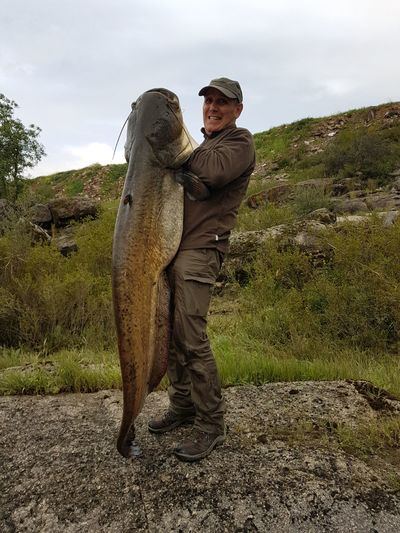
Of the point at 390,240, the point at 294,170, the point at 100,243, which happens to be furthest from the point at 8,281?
the point at 294,170

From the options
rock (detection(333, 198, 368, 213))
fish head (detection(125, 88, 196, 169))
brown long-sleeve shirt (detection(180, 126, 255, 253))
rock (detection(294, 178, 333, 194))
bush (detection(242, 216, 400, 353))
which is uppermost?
fish head (detection(125, 88, 196, 169))

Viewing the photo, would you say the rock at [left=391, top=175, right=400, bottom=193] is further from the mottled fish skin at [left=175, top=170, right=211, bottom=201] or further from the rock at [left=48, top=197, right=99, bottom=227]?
the mottled fish skin at [left=175, top=170, right=211, bottom=201]

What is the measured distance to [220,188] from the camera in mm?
2617

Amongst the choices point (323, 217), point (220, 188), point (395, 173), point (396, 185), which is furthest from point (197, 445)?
point (395, 173)

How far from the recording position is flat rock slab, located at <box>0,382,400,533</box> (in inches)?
82.4

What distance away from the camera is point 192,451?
8.50 feet

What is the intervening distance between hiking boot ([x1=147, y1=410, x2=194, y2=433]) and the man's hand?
1.51 metres

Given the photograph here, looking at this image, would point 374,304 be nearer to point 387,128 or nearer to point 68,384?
point 68,384

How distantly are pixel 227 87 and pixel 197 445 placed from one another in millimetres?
2107

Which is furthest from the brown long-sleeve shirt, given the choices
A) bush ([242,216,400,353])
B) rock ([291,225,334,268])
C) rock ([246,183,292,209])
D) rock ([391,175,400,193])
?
rock ([246,183,292,209])

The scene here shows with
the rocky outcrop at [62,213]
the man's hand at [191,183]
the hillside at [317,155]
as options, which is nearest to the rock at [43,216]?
the rocky outcrop at [62,213]

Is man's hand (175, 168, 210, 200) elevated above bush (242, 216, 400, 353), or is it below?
above

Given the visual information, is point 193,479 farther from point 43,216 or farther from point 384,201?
point 43,216

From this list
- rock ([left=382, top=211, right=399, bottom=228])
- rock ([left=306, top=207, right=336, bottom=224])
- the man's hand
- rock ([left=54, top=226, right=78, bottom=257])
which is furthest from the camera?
rock ([left=54, top=226, right=78, bottom=257])
